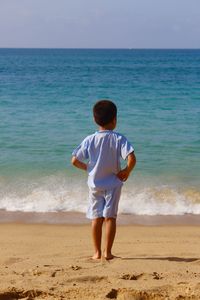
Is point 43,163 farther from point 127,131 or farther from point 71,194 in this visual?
point 127,131

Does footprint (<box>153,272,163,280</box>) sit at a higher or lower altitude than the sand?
higher

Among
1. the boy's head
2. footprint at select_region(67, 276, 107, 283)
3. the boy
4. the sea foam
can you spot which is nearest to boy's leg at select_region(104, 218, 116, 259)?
the boy

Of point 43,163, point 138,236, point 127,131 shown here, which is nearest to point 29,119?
point 127,131

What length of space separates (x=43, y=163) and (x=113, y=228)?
17.3ft

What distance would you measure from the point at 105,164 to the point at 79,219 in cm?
239

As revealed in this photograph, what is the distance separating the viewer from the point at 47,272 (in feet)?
14.8

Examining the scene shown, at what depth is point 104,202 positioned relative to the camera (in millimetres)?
5035

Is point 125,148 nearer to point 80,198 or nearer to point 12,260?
point 12,260

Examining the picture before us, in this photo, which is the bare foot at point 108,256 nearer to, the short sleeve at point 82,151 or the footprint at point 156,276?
the footprint at point 156,276

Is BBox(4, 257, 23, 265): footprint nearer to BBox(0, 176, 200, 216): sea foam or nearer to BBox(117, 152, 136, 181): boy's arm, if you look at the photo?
BBox(117, 152, 136, 181): boy's arm

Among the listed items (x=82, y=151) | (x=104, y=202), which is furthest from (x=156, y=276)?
(x=82, y=151)

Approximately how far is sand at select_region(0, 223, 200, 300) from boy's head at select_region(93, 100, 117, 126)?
3.80 feet

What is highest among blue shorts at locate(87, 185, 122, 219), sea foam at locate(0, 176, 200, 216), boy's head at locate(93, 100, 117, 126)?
boy's head at locate(93, 100, 117, 126)

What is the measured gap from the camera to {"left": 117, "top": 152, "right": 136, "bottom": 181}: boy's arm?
4.81 metres
